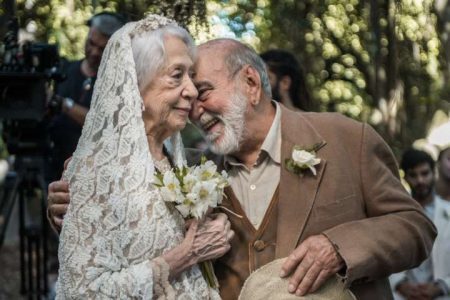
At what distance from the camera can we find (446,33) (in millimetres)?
12969

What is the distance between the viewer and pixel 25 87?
745 cm

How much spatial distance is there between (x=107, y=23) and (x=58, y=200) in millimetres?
3219

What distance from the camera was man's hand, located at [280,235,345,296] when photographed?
4.82m

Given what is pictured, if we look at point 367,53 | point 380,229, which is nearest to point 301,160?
point 380,229

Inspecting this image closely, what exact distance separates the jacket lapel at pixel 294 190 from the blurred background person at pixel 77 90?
279 centimetres

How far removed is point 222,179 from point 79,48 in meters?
10.7

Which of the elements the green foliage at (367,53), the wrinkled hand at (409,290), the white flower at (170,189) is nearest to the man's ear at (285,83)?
the wrinkled hand at (409,290)

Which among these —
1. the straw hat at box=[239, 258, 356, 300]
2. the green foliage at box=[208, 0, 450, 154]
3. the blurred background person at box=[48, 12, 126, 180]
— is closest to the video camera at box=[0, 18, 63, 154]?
the blurred background person at box=[48, 12, 126, 180]

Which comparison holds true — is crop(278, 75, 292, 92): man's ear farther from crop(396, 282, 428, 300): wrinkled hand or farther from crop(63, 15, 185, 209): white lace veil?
crop(63, 15, 185, 209): white lace veil

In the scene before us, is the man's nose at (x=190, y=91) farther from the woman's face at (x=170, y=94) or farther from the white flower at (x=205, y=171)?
the white flower at (x=205, y=171)

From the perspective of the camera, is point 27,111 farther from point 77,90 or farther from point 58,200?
point 58,200

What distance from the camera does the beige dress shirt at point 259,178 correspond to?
511 cm

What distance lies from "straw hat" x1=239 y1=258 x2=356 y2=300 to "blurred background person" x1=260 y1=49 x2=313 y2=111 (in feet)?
8.87

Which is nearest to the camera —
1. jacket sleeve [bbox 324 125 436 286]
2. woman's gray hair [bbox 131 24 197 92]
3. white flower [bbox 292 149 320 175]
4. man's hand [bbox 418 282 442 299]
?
woman's gray hair [bbox 131 24 197 92]
